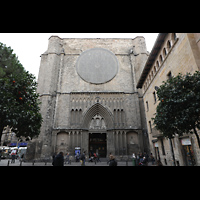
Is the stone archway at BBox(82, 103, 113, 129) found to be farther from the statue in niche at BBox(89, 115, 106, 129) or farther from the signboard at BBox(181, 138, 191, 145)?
the signboard at BBox(181, 138, 191, 145)

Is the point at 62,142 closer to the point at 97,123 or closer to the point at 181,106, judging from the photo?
the point at 97,123

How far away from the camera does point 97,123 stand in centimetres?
2238

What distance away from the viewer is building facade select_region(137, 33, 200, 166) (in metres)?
8.73

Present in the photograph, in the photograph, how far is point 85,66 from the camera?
82.8 feet

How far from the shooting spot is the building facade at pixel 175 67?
873 cm

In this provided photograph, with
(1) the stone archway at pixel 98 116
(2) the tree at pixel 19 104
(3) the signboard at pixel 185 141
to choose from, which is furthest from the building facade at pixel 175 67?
A: (2) the tree at pixel 19 104

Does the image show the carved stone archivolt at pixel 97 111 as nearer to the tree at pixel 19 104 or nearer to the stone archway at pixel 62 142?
the stone archway at pixel 62 142

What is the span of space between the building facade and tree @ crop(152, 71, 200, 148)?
6.94 feet

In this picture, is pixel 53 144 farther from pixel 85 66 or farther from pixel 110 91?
pixel 85 66

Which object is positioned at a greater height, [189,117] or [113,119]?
[113,119]
